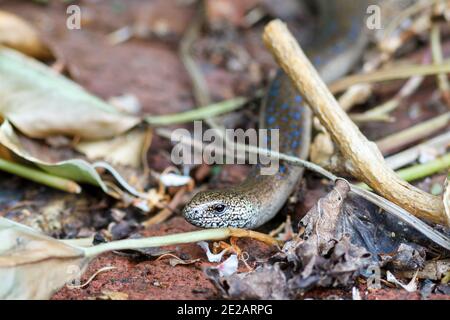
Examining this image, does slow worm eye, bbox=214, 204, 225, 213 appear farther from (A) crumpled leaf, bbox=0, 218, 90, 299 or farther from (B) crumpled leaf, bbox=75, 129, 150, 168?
(B) crumpled leaf, bbox=75, 129, 150, 168

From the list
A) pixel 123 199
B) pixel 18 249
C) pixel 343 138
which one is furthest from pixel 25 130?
pixel 343 138

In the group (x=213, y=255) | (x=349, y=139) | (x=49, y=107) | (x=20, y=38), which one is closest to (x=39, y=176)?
(x=49, y=107)

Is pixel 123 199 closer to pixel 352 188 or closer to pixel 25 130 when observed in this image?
pixel 25 130

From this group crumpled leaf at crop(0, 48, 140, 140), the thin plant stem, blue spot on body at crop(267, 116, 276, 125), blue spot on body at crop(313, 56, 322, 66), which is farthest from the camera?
blue spot on body at crop(313, 56, 322, 66)

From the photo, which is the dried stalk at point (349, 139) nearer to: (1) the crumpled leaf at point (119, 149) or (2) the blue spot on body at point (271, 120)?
(2) the blue spot on body at point (271, 120)

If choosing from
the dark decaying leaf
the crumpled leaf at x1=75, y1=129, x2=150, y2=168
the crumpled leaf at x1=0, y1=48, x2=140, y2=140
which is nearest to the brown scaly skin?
the dark decaying leaf

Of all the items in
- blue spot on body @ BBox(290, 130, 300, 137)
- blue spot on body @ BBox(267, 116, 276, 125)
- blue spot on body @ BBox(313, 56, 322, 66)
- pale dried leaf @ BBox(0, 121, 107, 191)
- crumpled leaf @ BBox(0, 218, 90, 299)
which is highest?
blue spot on body @ BBox(313, 56, 322, 66)

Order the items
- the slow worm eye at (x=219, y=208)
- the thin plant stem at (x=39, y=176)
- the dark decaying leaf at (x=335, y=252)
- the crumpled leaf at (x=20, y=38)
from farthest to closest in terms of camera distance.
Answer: the crumpled leaf at (x=20, y=38), the thin plant stem at (x=39, y=176), the slow worm eye at (x=219, y=208), the dark decaying leaf at (x=335, y=252)

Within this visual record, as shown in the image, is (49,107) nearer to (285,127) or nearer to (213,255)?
(285,127)

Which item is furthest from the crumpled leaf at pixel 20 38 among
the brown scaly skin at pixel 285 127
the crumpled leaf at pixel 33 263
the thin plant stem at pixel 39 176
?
the crumpled leaf at pixel 33 263
